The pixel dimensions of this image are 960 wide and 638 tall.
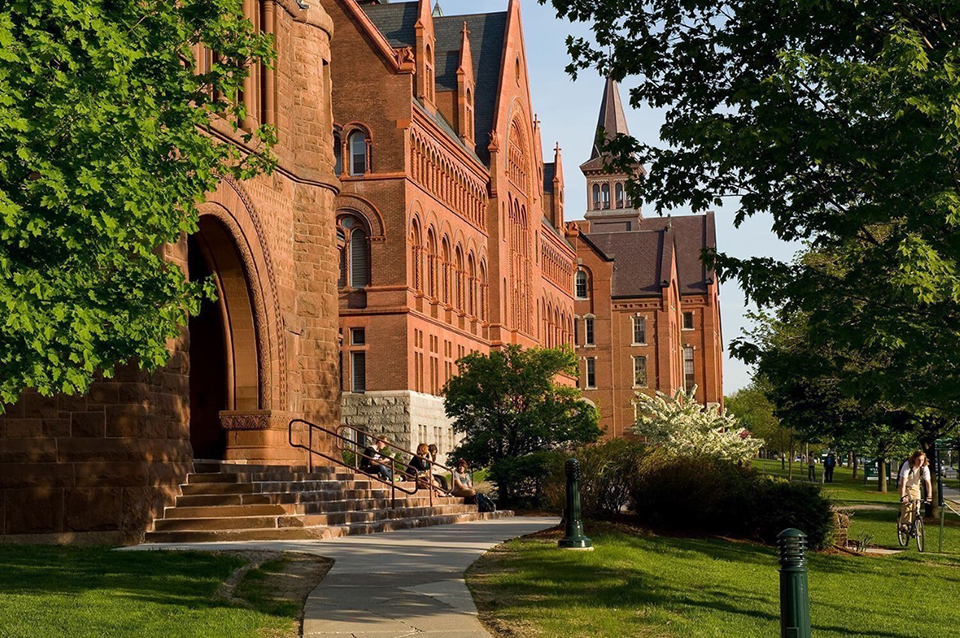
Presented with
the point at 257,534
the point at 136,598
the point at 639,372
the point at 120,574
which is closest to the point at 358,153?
the point at 257,534

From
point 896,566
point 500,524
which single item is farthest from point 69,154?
point 500,524

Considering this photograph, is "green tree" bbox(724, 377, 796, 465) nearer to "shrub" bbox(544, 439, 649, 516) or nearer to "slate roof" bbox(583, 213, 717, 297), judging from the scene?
"slate roof" bbox(583, 213, 717, 297)

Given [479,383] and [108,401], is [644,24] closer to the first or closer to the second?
[108,401]

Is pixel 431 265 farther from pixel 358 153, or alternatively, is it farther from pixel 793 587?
pixel 793 587

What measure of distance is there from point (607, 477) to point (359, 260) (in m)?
31.6

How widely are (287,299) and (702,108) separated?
1330cm

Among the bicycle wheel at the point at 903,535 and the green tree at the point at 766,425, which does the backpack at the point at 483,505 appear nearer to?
the bicycle wheel at the point at 903,535

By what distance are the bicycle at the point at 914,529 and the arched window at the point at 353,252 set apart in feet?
97.1

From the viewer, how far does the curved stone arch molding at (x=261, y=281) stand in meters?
23.5

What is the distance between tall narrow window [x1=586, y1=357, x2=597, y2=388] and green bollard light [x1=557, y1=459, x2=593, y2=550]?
84.1m

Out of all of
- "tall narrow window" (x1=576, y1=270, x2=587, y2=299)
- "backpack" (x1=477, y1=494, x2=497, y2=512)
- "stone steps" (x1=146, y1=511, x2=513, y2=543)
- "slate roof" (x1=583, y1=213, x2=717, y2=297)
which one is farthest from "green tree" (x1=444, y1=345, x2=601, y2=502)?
"tall narrow window" (x1=576, y1=270, x2=587, y2=299)

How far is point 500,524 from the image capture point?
946 inches

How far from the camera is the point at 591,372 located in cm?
10069

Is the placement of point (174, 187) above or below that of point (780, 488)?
above
